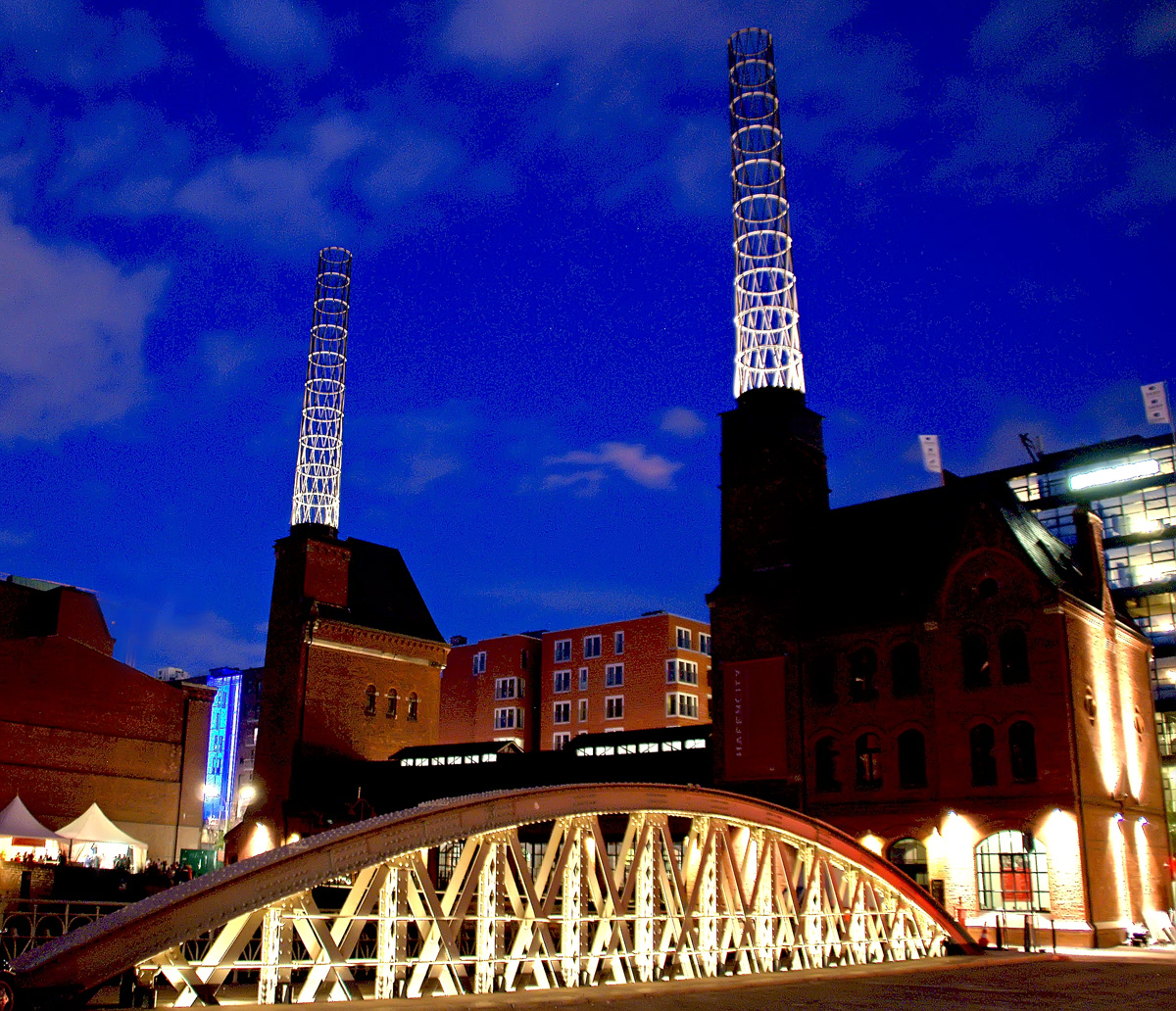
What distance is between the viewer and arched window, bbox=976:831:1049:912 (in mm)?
34188

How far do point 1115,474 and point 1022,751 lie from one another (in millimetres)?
37749

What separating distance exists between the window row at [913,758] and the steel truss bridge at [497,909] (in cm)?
1180

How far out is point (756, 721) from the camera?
41031 mm

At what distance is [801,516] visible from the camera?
44.2 m

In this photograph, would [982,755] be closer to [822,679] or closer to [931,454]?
[822,679]

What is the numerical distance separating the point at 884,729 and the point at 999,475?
3527cm

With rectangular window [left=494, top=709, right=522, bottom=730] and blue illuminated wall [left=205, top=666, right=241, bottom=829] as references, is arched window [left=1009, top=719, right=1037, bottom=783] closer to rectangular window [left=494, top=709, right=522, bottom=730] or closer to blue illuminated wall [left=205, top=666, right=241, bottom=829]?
rectangular window [left=494, top=709, right=522, bottom=730]

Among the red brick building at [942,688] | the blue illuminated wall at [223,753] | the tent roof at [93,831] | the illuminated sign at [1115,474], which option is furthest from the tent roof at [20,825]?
the blue illuminated wall at [223,753]

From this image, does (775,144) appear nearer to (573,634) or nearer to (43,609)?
(43,609)

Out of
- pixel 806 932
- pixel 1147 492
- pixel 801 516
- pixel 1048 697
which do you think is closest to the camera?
pixel 806 932

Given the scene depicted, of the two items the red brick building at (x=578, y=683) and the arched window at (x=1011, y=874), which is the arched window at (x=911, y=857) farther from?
the red brick building at (x=578, y=683)

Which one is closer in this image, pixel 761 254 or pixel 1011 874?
pixel 1011 874

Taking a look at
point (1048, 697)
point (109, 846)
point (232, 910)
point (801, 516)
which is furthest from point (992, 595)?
point (109, 846)

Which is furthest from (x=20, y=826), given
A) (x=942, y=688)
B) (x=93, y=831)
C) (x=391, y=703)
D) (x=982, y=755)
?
(x=982, y=755)
